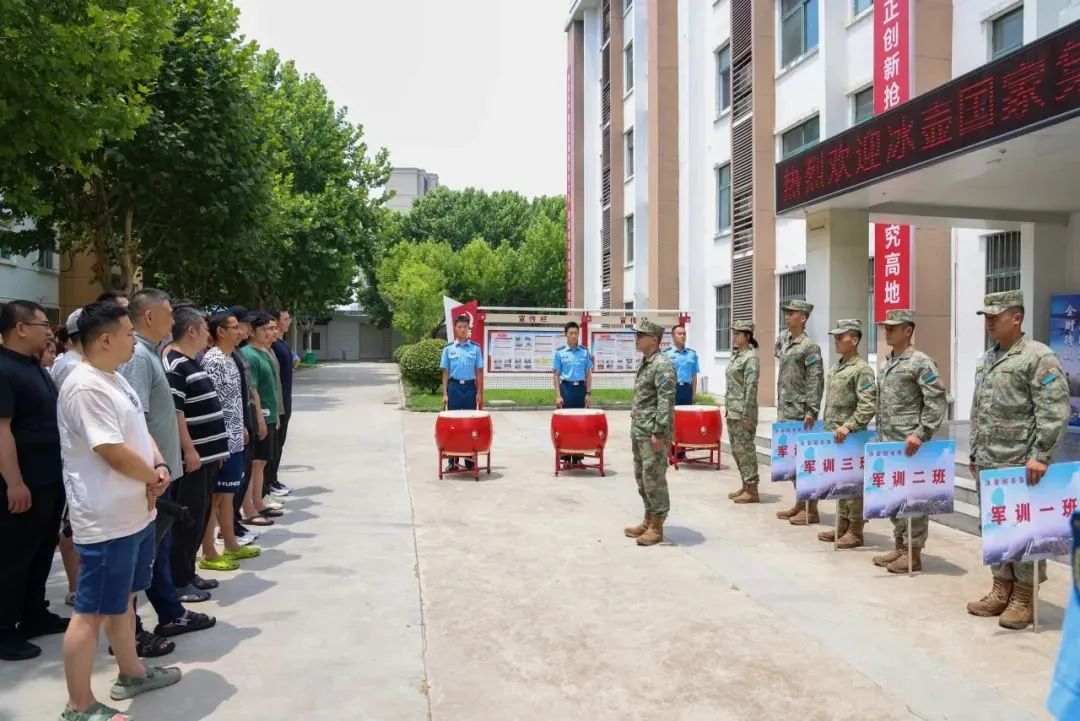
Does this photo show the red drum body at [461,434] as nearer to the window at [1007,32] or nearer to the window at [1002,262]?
the window at [1002,262]

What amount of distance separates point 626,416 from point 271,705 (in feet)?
45.3

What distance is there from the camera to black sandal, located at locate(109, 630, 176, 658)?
13.7 feet

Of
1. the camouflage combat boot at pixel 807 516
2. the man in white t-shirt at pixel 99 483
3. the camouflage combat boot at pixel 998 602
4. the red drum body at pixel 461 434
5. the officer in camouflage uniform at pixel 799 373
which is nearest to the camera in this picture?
the man in white t-shirt at pixel 99 483

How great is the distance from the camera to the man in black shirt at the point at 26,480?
4125mm

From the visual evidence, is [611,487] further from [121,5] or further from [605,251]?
[605,251]

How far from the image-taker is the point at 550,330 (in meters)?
17.4

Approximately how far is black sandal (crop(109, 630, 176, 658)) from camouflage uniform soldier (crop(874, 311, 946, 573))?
485 centimetres

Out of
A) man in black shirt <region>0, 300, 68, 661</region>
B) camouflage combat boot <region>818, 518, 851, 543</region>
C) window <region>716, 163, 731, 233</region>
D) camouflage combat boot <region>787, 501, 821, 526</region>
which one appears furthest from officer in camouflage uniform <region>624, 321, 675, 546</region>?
window <region>716, 163, 731, 233</region>

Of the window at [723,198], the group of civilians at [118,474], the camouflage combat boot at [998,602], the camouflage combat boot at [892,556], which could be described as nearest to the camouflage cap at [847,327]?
the camouflage combat boot at [892,556]

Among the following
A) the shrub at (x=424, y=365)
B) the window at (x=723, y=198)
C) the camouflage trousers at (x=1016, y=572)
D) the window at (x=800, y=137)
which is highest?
the window at (x=800, y=137)

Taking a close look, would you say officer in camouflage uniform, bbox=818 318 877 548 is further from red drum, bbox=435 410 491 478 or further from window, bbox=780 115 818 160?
window, bbox=780 115 818 160

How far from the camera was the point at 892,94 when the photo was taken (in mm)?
12961

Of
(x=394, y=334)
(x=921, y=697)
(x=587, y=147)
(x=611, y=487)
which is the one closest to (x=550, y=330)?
(x=611, y=487)

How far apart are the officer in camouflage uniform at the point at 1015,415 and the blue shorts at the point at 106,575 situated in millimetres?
4721
